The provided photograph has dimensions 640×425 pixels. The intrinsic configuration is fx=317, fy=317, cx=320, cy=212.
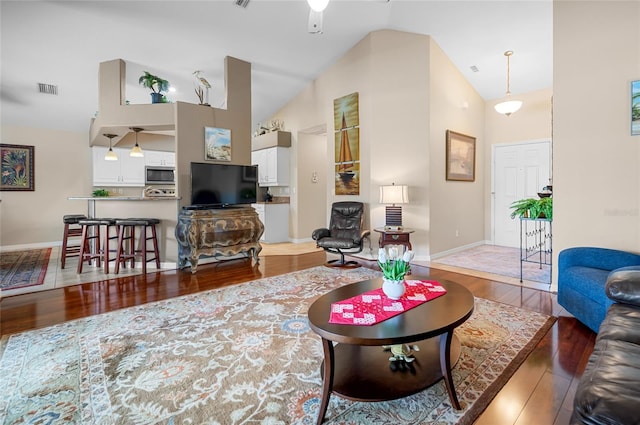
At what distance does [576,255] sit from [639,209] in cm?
68

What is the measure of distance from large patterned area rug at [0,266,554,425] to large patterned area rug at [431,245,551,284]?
1.51 meters

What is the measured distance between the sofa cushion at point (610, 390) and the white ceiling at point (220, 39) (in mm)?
4297

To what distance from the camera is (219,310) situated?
9.92 ft

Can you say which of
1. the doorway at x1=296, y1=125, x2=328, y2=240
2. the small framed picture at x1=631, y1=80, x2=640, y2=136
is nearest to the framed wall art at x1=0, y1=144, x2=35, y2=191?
the doorway at x1=296, y1=125, x2=328, y2=240

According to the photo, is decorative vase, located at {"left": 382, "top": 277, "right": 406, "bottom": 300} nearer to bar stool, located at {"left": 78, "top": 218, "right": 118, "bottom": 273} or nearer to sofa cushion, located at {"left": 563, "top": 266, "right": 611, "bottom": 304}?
sofa cushion, located at {"left": 563, "top": 266, "right": 611, "bottom": 304}

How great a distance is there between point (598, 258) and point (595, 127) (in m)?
1.28

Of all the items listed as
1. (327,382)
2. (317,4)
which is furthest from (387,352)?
(317,4)

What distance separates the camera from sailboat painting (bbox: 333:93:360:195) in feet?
18.0

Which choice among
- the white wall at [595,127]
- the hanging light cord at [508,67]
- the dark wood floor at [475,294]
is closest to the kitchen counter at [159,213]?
the dark wood floor at [475,294]

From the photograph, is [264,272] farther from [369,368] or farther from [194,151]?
[369,368]

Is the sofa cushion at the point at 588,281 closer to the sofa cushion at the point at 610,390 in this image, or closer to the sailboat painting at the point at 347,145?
the sofa cushion at the point at 610,390

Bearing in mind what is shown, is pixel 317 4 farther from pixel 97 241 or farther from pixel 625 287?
pixel 97 241

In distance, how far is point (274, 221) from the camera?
7.04 metres

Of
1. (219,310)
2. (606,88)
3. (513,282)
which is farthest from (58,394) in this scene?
(606,88)
